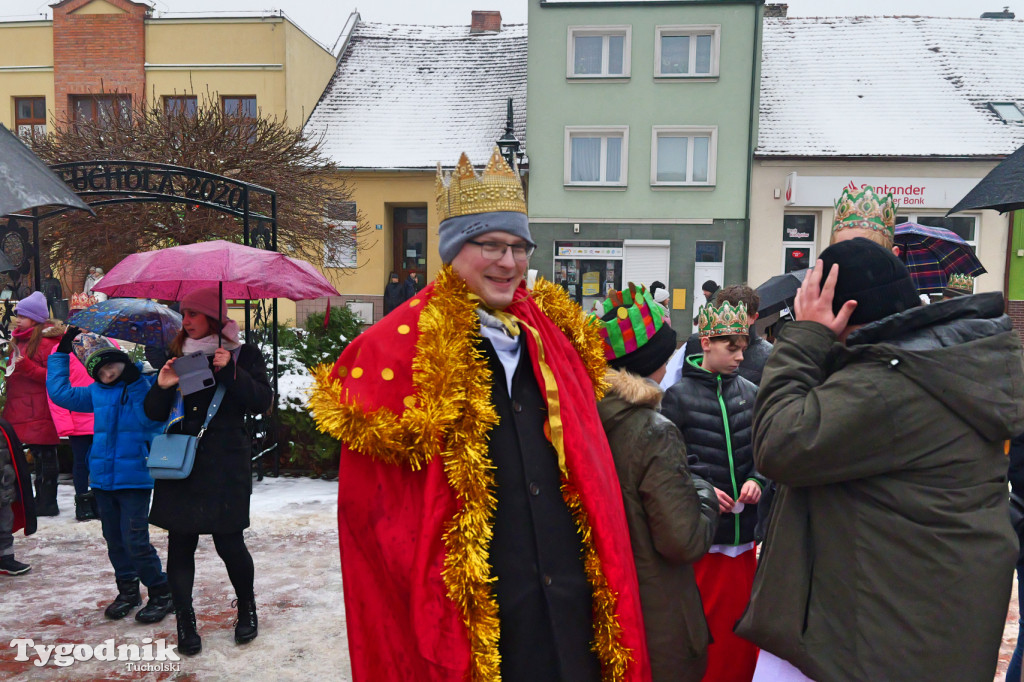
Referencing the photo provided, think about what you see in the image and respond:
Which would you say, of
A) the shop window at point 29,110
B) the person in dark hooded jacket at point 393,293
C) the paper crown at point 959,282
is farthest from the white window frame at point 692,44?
the shop window at point 29,110

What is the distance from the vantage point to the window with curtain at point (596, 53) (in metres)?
20.6

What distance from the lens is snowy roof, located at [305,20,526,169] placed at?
72.7 feet

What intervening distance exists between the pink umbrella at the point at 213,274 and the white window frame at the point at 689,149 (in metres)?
16.8

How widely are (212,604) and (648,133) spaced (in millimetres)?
18325

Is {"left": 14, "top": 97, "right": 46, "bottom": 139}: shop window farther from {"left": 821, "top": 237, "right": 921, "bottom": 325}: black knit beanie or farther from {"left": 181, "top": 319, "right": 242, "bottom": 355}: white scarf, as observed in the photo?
{"left": 821, "top": 237, "right": 921, "bottom": 325}: black knit beanie

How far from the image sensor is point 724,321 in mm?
3686

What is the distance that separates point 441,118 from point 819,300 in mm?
22188

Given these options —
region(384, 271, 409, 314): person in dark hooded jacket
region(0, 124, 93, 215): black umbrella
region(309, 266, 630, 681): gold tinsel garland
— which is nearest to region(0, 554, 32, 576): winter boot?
region(0, 124, 93, 215): black umbrella

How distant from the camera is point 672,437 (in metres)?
2.42

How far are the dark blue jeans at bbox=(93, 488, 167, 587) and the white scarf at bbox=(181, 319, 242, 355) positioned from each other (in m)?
0.96

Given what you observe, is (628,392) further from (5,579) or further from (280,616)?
(5,579)

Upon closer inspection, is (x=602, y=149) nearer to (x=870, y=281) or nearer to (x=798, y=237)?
(x=798, y=237)

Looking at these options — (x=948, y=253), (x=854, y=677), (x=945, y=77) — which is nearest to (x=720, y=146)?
(x=945, y=77)

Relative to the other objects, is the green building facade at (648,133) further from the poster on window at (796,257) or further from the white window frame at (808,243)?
the poster on window at (796,257)
